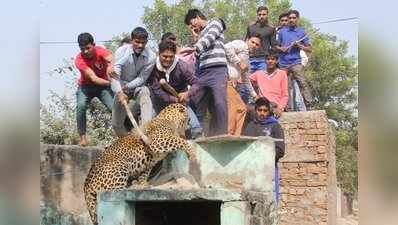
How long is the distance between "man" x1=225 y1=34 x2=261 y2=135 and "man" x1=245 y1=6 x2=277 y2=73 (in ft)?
0.19

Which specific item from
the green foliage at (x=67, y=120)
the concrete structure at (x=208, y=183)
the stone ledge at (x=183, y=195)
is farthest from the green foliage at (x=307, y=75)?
the stone ledge at (x=183, y=195)

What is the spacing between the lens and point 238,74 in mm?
9312

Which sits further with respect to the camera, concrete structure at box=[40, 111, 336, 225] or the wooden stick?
the wooden stick

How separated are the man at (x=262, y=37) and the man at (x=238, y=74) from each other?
0.06 meters

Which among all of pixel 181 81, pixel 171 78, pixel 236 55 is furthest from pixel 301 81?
pixel 171 78

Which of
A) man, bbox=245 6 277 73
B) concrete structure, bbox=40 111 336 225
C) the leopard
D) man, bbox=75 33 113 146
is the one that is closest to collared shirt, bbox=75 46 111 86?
man, bbox=75 33 113 146

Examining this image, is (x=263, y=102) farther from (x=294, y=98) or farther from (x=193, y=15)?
(x=193, y=15)

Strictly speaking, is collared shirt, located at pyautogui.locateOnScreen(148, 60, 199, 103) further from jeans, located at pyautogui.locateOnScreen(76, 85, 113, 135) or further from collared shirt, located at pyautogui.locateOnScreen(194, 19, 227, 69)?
jeans, located at pyautogui.locateOnScreen(76, 85, 113, 135)

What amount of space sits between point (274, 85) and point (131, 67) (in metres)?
1.68

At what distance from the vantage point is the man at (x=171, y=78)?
9352 mm

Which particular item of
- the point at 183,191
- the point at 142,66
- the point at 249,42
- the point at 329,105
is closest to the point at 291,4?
the point at 249,42

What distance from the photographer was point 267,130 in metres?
9.09

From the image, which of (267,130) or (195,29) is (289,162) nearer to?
(267,130)

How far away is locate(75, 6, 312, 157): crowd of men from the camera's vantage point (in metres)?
9.17
